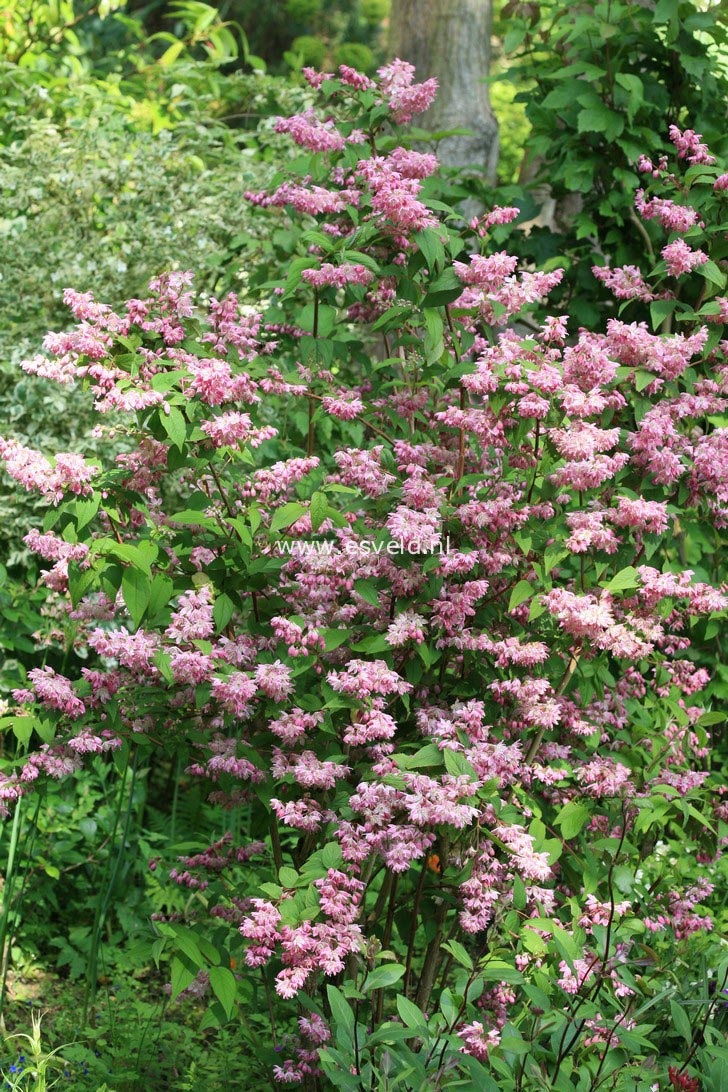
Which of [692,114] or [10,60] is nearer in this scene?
[692,114]

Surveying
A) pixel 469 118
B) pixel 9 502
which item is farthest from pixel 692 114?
pixel 9 502

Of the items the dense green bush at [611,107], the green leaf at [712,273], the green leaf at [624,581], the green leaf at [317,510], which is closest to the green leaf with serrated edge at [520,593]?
the green leaf at [624,581]

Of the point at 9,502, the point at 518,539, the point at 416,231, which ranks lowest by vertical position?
the point at 9,502

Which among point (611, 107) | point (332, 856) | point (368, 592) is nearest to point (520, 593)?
point (368, 592)

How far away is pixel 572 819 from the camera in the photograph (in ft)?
9.34

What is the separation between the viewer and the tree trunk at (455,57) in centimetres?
571

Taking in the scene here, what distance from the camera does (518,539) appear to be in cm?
266

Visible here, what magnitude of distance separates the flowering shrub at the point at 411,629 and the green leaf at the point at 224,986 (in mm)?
12

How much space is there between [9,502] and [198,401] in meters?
2.14

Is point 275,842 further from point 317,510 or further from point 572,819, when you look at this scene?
point 317,510

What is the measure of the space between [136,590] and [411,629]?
1.98 feet

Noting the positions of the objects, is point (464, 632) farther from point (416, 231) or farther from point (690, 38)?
point (690, 38)

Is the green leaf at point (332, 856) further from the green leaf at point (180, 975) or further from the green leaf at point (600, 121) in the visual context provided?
the green leaf at point (600, 121)

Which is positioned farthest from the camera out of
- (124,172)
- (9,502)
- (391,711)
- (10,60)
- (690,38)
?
(10,60)
